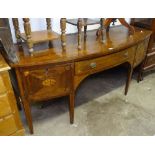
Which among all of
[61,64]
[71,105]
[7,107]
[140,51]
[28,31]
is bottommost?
[71,105]

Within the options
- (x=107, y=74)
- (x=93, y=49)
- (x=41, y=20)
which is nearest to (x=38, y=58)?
(x=93, y=49)

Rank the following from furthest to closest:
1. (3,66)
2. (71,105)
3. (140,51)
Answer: (140,51) < (71,105) < (3,66)

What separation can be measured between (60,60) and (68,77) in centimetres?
17

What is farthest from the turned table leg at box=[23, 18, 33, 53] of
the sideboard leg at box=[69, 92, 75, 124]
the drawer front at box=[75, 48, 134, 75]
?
the sideboard leg at box=[69, 92, 75, 124]

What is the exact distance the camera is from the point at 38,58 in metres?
1.27

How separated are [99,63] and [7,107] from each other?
78 cm

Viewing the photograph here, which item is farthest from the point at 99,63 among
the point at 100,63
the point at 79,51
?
the point at 79,51

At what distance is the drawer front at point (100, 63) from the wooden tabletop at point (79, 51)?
0.16 ft

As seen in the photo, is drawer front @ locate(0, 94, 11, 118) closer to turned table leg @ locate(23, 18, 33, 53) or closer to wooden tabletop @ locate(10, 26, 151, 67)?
wooden tabletop @ locate(10, 26, 151, 67)

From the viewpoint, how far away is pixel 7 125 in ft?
4.33

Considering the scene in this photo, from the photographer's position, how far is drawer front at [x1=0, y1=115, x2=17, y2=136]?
1283 millimetres

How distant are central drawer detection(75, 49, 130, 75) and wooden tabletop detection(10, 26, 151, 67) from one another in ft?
0.16

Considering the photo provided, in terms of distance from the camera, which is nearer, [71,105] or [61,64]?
[61,64]

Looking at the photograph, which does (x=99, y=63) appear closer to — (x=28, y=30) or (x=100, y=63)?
(x=100, y=63)
